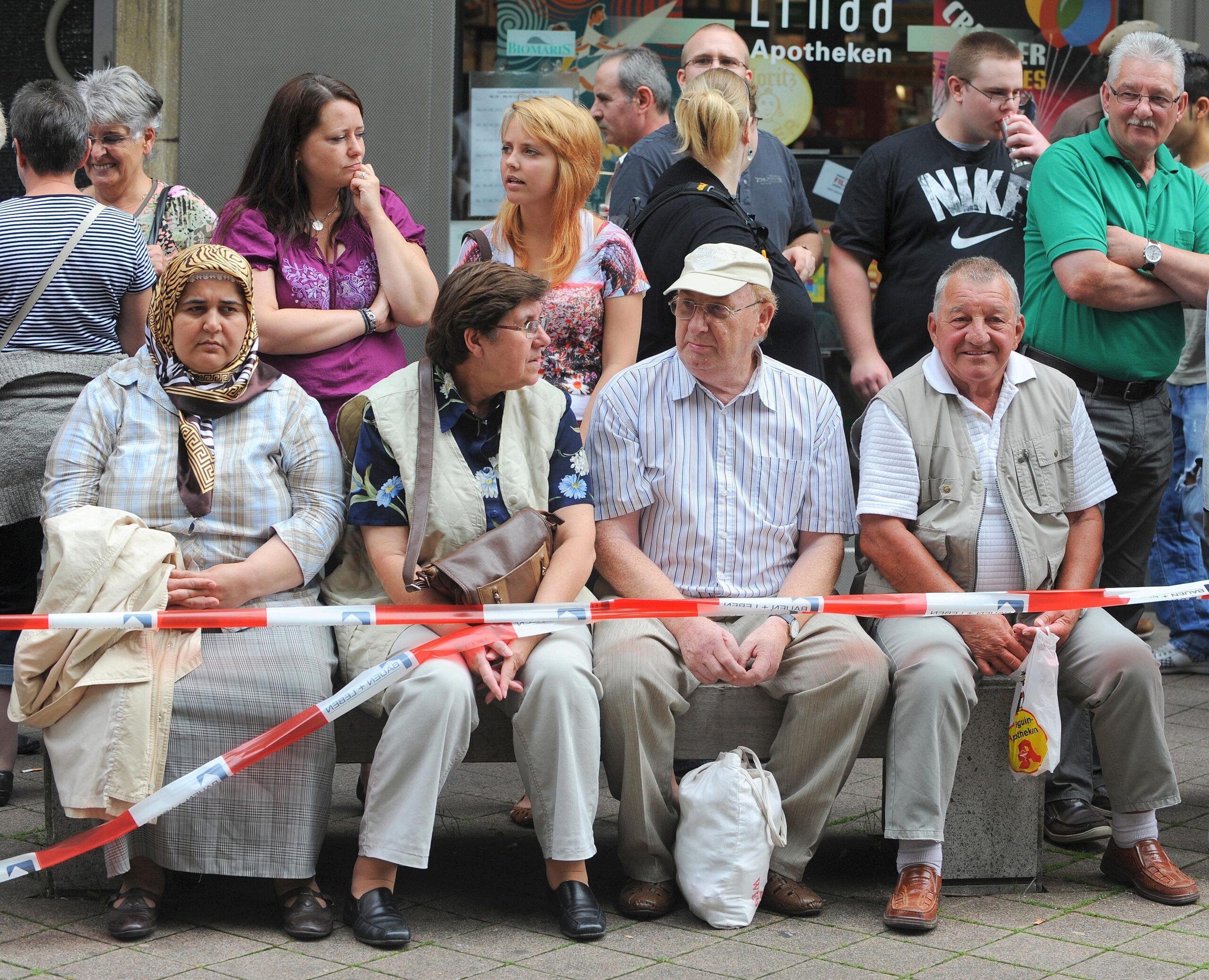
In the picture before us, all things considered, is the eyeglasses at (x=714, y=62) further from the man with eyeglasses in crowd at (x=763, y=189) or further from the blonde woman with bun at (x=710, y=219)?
the blonde woman with bun at (x=710, y=219)

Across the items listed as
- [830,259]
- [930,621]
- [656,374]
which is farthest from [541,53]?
[930,621]

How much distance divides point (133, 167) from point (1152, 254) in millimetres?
3550

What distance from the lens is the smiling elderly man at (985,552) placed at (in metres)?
4.30

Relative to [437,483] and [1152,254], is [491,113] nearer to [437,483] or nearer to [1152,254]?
[1152,254]

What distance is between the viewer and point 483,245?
5.23 m

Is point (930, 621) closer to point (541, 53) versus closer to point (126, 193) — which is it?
point (126, 193)

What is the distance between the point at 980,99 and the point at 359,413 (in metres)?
2.66

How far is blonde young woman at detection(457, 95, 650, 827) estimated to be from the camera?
5.12 m

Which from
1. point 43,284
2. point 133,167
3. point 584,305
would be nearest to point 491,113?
point 133,167

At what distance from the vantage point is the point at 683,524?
4641 mm

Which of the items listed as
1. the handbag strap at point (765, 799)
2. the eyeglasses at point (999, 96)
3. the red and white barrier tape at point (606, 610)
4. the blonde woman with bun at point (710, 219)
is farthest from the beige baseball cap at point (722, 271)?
the eyeglasses at point (999, 96)

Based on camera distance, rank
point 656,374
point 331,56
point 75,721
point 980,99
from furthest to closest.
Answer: point 331,56 < point 980,99 < point 656,374 < point 75,721

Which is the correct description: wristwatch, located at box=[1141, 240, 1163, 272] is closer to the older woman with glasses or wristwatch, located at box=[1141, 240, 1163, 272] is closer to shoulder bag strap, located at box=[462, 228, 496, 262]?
shoulder bag strap, located at box=[462, 228, 496, 262]

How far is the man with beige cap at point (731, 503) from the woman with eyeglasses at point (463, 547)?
0.15 metres
